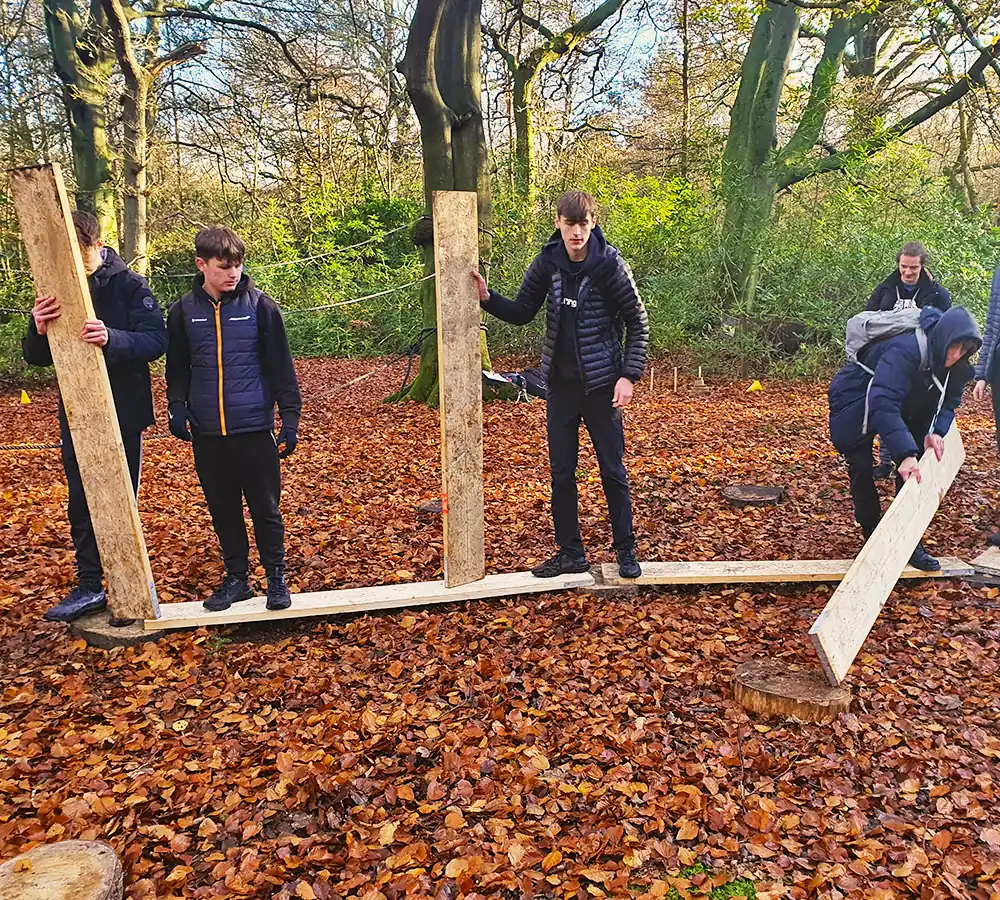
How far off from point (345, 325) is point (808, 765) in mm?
13052

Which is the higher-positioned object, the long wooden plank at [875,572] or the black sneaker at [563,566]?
the long wooden plank at [875,572]

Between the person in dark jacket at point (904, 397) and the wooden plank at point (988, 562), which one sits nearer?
→ the person in dark jacket at point (904, 397)

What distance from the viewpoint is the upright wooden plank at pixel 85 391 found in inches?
120

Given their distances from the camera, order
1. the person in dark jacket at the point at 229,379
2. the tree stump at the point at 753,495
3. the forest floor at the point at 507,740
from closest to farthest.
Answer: the forest floor at the point at 507,740, the person in dark jacket at the point at 229,379, the tree stump at the point at 753,495

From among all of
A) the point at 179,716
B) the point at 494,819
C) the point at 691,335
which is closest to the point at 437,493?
the point at 179,716

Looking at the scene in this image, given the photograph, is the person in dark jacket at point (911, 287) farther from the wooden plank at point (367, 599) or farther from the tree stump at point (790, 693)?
the wooden plank at point (367, 599)

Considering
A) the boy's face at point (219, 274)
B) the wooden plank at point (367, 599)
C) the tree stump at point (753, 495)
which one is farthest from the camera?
the tree stump at point (753, 495)

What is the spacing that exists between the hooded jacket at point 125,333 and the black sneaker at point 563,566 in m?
2.34

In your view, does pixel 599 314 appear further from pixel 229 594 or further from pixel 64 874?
pixel 64 874

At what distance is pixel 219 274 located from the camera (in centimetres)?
324

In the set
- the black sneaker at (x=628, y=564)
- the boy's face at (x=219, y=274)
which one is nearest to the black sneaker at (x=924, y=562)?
the black sneaker at (x=628, y=564)

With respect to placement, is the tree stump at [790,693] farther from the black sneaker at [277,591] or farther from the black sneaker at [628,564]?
the black sneaker at [277,591]

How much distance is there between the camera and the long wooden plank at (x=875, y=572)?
9.70ft

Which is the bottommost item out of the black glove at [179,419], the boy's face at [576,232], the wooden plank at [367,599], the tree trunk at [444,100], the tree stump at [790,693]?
the tree stump at [790,693]
